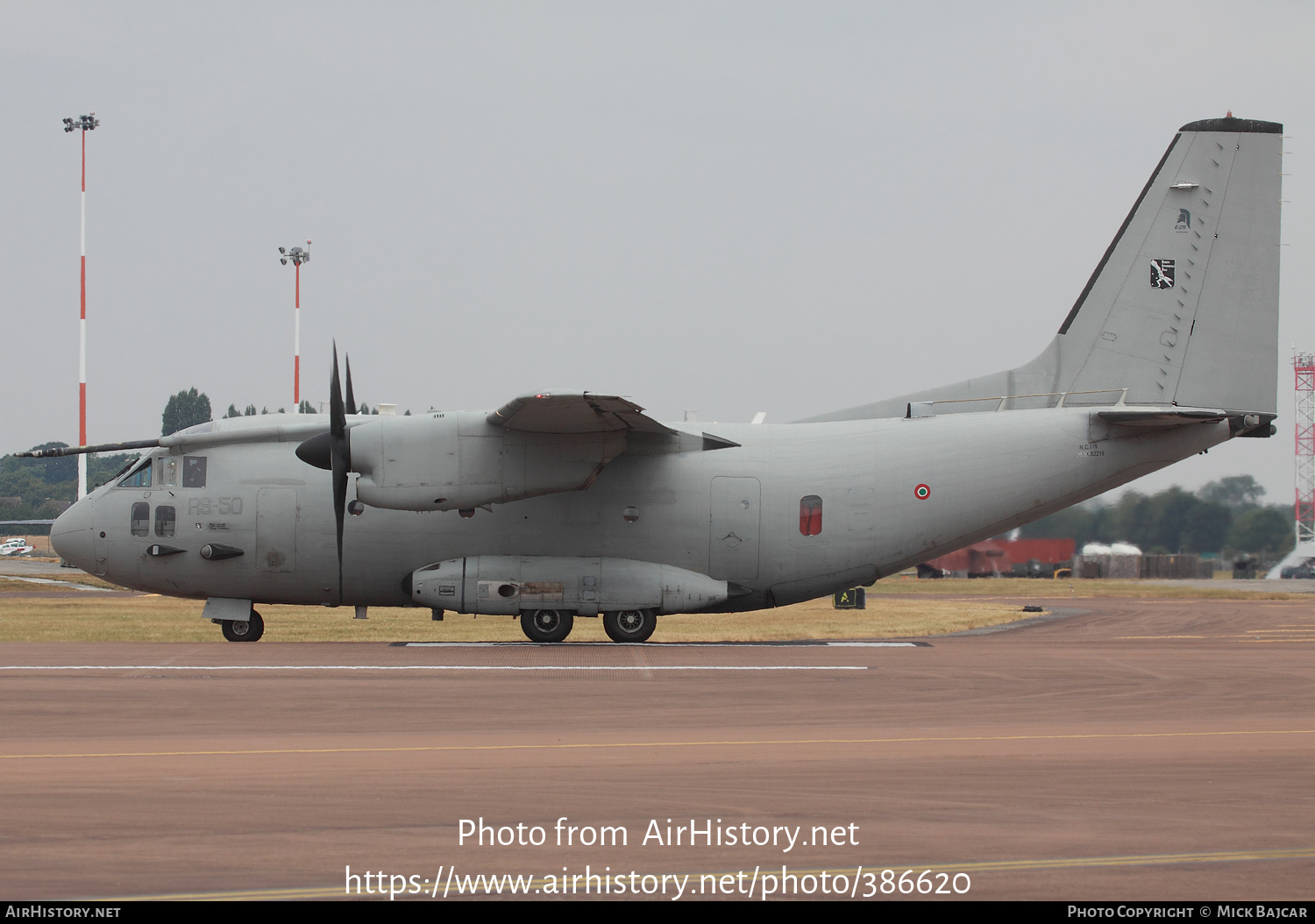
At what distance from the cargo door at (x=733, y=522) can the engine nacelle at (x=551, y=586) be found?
0.71m

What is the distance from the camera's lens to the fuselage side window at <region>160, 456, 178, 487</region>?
2112cm

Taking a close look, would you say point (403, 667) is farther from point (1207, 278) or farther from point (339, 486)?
point (1207, 278)

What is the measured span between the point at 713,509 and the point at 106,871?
15.4 meters

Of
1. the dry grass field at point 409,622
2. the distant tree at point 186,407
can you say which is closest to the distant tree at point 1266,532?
the dry grass field at point 409,622

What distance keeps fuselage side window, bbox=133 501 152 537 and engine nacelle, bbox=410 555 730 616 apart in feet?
17.1

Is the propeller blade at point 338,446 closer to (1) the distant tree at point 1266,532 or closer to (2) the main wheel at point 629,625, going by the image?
(2) the main wheel at point 629,625

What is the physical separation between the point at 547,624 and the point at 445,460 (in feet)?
13.4

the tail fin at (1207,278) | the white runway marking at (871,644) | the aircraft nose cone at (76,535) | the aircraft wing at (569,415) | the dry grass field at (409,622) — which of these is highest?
the tail fin at (1207,278)

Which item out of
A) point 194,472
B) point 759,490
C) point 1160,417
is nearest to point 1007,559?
point 1160,417

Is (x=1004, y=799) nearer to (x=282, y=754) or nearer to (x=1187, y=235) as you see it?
(x=282, y=754)

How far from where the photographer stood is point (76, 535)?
70.0 feet

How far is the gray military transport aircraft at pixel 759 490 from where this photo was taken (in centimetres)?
2073

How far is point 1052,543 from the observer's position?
184 ft

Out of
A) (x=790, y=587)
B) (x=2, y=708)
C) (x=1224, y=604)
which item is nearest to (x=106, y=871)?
(x=2, y=708)
